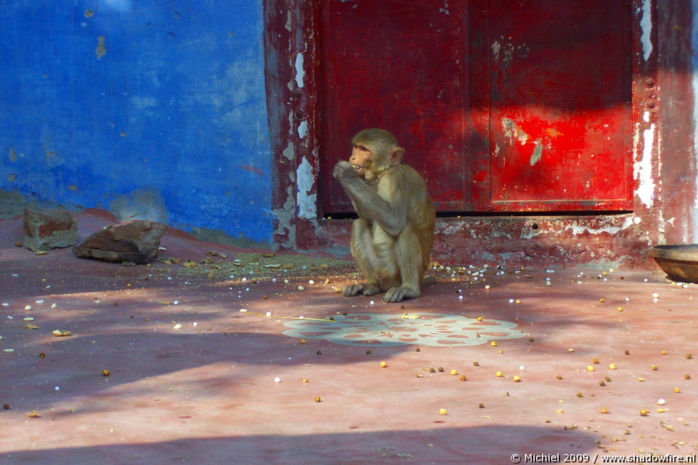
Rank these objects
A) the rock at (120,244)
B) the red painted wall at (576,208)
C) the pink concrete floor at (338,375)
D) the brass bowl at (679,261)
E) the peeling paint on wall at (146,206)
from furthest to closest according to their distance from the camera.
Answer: the peeling paint on wall at (146,206)
the red painted wall at (576,208)
the rock at (120,244)
the brass bowl at (679,261)
the pink concrete floor at (338,375)

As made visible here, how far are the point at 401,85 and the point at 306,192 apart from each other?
1387 millimetres

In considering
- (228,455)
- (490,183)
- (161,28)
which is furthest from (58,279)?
(228,455)

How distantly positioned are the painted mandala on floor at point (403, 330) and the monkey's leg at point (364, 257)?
798 millimetres

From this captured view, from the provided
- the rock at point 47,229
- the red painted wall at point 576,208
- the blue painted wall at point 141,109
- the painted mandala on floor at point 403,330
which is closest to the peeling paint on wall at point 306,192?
the red painted wall at point 576,208

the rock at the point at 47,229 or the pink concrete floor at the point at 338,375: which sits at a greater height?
the rock at the point at 47,229

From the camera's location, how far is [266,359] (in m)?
4.32

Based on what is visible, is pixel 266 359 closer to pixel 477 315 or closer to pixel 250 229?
pixel 477 315

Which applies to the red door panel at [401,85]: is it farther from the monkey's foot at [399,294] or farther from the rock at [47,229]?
the monkey's foot at [399,294]

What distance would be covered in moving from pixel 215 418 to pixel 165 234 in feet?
19.2

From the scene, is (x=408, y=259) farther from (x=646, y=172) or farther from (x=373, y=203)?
(x=646, y=172)

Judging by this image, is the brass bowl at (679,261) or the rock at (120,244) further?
the rock at (120,244)

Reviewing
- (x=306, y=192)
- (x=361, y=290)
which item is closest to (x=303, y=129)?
(x=306, y=192)

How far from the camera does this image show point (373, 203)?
622 centimetres

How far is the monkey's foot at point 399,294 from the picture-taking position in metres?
6.24
